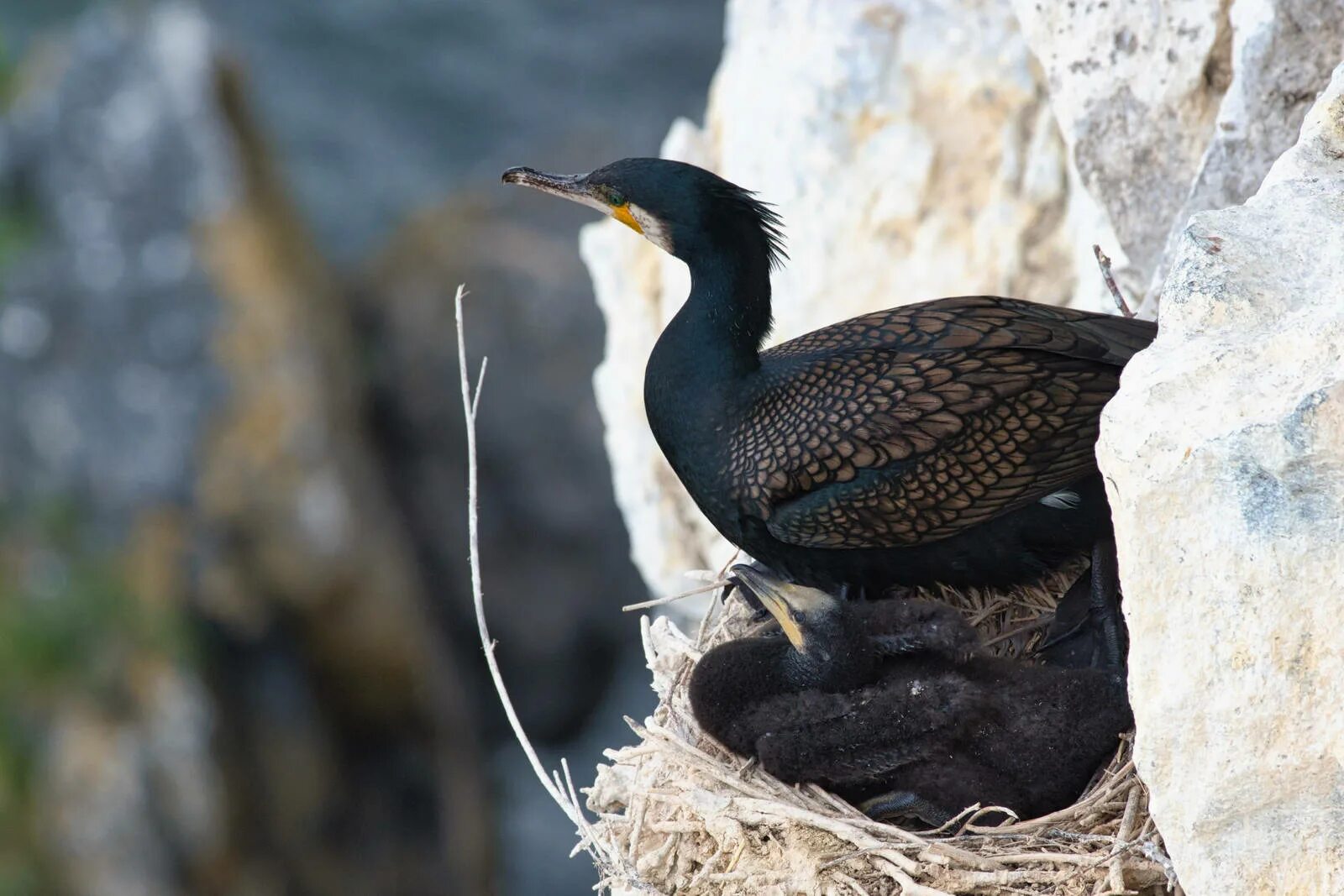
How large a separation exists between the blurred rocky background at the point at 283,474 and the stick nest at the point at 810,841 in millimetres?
5594

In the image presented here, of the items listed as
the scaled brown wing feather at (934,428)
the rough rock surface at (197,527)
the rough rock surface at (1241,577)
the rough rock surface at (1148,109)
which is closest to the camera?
the rough rock surface at (1241,577)

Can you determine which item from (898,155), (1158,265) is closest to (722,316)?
(1158,265)

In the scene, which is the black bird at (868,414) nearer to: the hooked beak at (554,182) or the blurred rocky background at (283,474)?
the hooked beak at (554,182)

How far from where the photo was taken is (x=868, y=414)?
3.86 metres

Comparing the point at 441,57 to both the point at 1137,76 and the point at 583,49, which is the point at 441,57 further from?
the point at 1137,76

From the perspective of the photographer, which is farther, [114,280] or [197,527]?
[114,280]

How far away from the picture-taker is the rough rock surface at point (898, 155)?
17.4ft

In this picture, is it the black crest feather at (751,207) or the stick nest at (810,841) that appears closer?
the stick nest at (810,841)

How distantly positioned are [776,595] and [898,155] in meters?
2.09

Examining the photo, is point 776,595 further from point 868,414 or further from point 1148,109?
point 1148,109

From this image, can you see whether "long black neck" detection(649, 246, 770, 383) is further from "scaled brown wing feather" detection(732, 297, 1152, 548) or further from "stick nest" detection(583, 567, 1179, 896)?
"stick nest" detection(583, 567, 1179, 896)

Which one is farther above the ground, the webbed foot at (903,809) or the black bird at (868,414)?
the black bird at (868,414)

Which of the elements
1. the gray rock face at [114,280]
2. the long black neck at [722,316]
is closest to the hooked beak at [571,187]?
the long black neck at [722,316]

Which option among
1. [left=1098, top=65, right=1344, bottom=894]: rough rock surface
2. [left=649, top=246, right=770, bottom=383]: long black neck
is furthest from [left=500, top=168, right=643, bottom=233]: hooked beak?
[left=1098, top=65, right=1344, bottom=894]: rough rock surface
